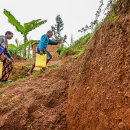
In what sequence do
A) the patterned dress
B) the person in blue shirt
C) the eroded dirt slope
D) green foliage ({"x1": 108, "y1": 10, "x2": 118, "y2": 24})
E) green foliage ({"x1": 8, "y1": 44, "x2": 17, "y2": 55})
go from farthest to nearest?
1. green foliage ({"x1": 8, "y1": 44, "x2": 17, "y2": 55})
2. the patterned dress
3. the person in blue shirt
4. green foliage ({"x1": 108, "y1": 10, "x2": 118, "y2": 24})
5. the eroded dirt slope

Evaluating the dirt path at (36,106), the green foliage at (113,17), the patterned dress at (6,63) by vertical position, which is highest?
the green foliage at (113,17)

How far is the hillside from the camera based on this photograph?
4258mm

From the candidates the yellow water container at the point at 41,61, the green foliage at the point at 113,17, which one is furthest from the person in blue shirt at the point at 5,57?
the green foliage at the point at 113,17

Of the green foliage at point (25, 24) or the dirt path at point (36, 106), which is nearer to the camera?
the dirt path at point (36, 106)

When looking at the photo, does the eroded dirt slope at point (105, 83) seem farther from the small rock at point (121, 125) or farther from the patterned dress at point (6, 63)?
the patterned dress at point (6, 63)

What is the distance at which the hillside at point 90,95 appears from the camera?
4258 mm

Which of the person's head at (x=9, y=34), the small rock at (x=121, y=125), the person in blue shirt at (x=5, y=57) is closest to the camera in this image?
the small rock at (x=121, y=125)

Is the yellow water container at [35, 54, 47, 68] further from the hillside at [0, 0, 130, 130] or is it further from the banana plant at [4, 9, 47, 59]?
the banana plant at [4, 9, 47, 59]

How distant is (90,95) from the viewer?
489 cm

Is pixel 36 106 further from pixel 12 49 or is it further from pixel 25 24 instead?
pixel 12 49

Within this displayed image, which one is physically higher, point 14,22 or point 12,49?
point 14,22

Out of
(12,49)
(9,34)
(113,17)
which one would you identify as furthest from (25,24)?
(113,17)

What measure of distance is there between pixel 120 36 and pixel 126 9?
41 centimetres

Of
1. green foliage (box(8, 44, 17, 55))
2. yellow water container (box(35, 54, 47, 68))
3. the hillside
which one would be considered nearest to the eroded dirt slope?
the hillside
